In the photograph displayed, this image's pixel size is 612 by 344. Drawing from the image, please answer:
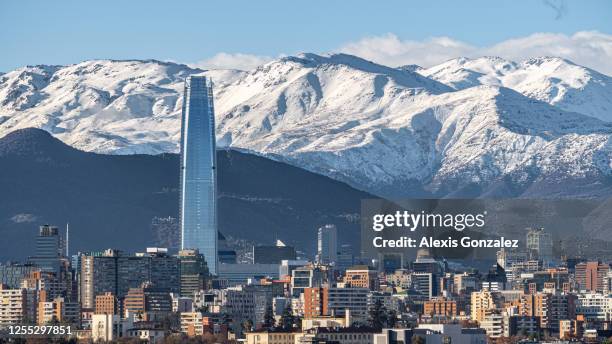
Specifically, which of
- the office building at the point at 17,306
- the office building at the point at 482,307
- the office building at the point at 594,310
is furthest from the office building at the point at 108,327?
the office building at the point at 594,310

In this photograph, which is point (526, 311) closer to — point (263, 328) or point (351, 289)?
point (351, 289)

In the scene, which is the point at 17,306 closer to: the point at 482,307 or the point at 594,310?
the point at 482,307

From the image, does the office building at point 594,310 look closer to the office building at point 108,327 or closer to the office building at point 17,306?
the office building at point 108,327

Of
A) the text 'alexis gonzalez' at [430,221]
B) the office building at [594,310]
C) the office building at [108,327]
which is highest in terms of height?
the text 'alexis gonzalez' at [430,221]

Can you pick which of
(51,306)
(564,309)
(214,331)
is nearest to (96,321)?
(214,331)

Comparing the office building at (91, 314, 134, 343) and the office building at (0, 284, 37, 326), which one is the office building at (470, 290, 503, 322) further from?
the office building at (0, 284, 37, 326)

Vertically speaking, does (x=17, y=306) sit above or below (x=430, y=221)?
below

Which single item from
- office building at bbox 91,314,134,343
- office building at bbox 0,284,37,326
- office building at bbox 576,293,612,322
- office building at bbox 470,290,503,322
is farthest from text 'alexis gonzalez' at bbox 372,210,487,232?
office building at bbox 576,293,612,322

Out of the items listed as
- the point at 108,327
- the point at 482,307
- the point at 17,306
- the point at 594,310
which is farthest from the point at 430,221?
the point at 594,310
